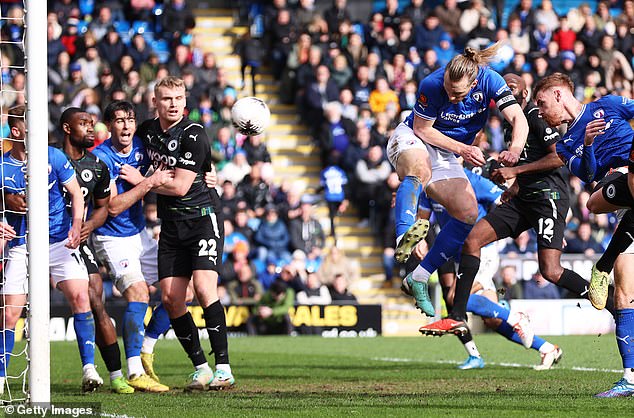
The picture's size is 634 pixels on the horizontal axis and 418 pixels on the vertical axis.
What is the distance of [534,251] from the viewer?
2189cm

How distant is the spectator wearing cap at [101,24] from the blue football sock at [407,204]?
49.2 ft

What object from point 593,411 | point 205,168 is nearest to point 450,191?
point 205,168

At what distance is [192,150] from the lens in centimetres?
1024

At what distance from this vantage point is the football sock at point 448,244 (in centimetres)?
1055

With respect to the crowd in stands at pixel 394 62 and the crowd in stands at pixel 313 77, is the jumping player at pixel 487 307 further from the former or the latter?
the crowd in stands at pixel 394 62

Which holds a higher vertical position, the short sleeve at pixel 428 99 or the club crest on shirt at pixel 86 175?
the short sleeve at pixel 428 99

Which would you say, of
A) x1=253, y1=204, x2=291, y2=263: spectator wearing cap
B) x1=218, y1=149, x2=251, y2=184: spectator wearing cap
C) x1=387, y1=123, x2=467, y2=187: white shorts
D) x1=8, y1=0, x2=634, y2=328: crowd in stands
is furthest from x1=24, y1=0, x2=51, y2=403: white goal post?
x1=218, y1=149, x2=251, y2=184: spectator wearing cap

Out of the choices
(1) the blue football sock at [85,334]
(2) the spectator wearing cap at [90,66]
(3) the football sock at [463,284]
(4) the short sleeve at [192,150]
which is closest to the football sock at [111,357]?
(1) the blue football sock at [85,334]

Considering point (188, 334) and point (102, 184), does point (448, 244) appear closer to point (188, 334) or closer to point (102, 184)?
point (188, 334)

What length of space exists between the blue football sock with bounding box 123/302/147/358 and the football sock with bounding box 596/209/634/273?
14.1ft

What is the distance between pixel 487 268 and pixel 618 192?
174 inches

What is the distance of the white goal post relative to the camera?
7848 mm

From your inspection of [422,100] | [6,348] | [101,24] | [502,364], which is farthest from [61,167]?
[101,24]

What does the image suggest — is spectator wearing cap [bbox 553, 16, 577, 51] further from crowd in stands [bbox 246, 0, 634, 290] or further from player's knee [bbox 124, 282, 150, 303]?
player's knee [bbox 124, 282, 150, 303]
